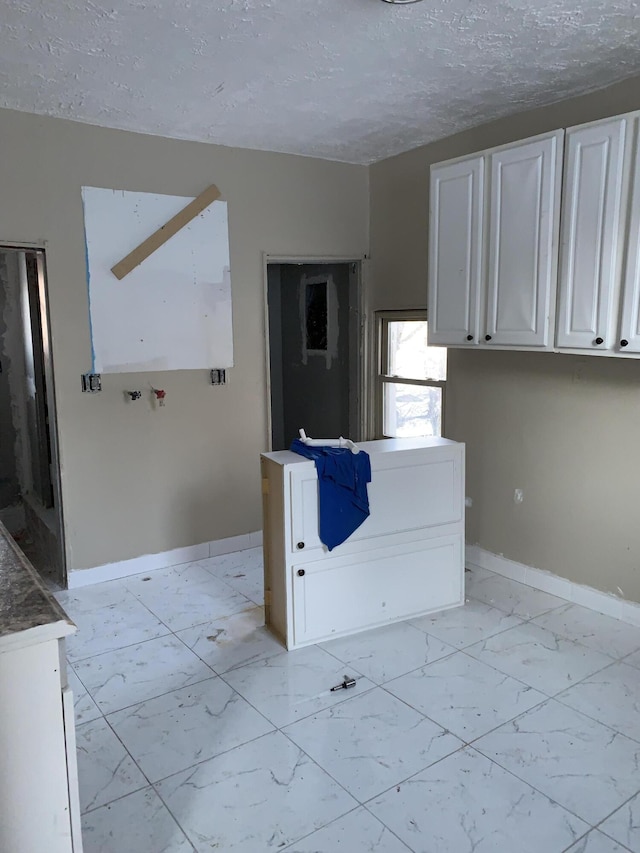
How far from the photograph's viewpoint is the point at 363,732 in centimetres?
237

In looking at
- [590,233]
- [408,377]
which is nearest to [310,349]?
Result: [408,377]

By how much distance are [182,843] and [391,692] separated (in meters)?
1.02

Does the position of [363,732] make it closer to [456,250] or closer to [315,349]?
[456,250]

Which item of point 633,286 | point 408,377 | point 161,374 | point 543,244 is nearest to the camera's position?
point 633,286

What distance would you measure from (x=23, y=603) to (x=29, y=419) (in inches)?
141

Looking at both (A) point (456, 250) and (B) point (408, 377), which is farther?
(B) point (408, 377)

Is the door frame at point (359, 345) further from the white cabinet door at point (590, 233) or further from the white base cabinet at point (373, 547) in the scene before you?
the white cabinet door at point (590, 233)

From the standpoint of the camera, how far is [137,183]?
3.70m

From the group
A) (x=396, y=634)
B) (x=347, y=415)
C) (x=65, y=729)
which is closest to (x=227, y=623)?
(x=396, y=634)

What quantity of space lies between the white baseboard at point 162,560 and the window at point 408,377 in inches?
50.2

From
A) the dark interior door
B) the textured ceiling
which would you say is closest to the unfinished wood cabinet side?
the textured ceiling

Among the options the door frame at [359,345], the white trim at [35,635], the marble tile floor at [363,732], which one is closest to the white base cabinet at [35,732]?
the white trim at [35,635]

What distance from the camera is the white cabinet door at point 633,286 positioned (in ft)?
8.54

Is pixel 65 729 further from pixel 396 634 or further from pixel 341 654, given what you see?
pixel 396 634
